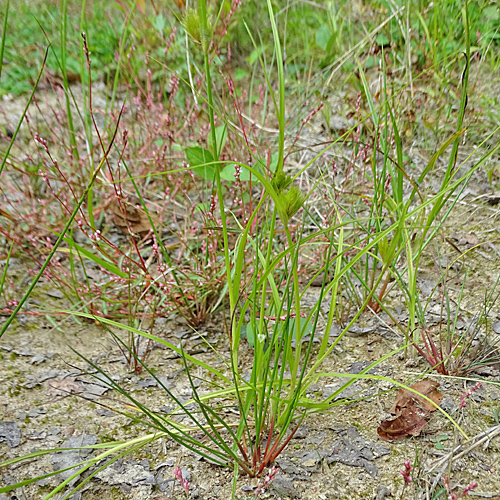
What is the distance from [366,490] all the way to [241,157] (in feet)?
4.74

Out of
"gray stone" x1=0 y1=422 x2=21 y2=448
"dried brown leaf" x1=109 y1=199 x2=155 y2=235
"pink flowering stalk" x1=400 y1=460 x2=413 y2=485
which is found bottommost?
"pink flowering stalk" x1=400 y1=460 x2=413 y2=485

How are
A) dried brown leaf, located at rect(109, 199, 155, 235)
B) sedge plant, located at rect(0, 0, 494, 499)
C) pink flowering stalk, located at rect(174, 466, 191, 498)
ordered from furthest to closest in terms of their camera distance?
dried brown leaf, located at rect(109, 199, 155, 235)
pink flowering stalk, located at rect(174, 466, 191, 498)
sedge plant, located at rect(0, 0, 494, 499)

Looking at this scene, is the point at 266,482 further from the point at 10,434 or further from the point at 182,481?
the point at 10,434

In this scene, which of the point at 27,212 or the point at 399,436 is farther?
the point at 27,212

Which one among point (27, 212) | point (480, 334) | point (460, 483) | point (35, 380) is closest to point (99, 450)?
point (35, 380)

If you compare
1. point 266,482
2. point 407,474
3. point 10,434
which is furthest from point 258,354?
point 10,434

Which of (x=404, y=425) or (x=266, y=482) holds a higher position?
(x=404, y=425)

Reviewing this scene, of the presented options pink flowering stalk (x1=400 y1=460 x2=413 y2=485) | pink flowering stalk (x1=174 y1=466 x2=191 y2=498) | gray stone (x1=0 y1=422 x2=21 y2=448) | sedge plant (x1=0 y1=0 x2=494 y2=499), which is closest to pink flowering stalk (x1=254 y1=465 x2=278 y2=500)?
sedge plant (x1=0 y1=0 x2=494 y2=499)

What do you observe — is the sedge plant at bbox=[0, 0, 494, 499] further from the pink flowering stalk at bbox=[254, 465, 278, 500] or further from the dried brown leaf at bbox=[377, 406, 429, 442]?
the dried brown leaf at bbox=[377, 406, 429, 442]

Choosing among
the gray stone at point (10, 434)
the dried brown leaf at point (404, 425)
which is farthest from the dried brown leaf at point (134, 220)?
the dried brown leaf at point (404, 425)

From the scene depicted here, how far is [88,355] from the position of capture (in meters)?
1.41

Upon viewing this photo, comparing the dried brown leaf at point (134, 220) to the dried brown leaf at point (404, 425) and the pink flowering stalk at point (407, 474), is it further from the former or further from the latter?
the pink flowering stalk at point (407, 474)

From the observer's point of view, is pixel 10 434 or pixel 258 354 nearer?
pixel 258 354

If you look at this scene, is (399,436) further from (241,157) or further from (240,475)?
(241,157)
